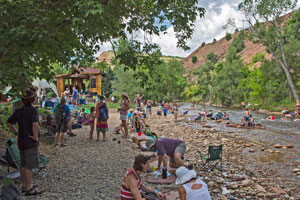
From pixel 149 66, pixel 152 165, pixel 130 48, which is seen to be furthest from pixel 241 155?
pixel 130 48

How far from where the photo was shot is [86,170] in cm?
539

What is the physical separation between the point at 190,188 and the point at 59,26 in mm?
3750

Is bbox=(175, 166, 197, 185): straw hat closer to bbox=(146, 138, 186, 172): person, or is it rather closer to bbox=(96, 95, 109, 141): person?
bbox=(146, 138, 186, 172): person

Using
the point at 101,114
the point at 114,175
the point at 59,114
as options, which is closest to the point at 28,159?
the point at 114,175

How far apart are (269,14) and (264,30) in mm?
2019

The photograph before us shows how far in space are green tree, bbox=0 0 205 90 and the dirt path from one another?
210cm

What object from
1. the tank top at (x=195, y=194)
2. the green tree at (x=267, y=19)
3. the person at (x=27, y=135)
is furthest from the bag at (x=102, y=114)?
the green tree at (x=267, y=19)

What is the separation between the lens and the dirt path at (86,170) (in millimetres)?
4219

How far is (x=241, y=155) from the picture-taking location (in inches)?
363

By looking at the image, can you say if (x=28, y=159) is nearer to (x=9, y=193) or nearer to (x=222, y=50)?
(x=9, y=193)

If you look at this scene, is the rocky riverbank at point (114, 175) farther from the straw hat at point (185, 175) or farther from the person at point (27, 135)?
the straw hat at point (185, 175)

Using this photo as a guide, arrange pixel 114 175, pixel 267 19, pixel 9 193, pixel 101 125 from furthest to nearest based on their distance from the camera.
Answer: pixel 267 19, pixel 101 125, pixel 114 175, pixel 9 193

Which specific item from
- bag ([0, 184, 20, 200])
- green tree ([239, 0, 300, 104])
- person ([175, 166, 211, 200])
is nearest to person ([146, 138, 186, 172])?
person ([175, 166, 211, 200])

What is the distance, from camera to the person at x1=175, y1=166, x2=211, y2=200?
2.96 metres
